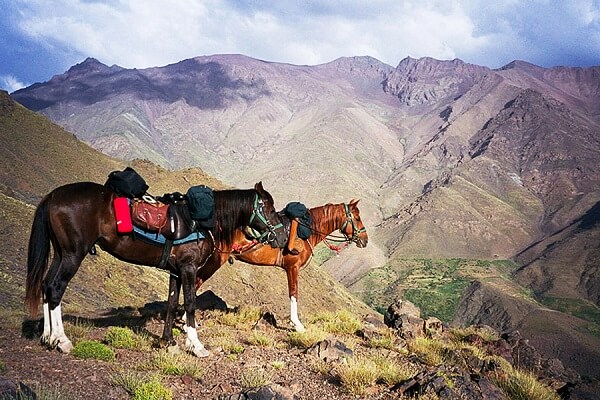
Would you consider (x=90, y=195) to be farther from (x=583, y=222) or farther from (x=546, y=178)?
(x=546, y=178)

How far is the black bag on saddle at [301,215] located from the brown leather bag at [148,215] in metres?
3.52

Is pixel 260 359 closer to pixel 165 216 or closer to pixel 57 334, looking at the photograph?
pixel 165 216

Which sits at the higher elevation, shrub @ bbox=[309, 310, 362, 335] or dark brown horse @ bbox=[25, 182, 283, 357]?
dark brown horse @ bbox=[25, 182, 283, 357]

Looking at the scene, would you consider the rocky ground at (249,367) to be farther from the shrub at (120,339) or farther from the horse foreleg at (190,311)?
the horse foreleg at (190,311)

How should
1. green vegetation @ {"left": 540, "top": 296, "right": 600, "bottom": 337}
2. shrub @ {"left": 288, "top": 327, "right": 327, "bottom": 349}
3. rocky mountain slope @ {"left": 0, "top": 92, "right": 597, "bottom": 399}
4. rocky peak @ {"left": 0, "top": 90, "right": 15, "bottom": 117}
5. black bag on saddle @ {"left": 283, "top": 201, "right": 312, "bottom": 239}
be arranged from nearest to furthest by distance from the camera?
rocky mountain slope @ {"left": 0, "top": 92, "right": 597, "bottom": 399}
shrub @ {"left": 288, "top": 327, "right": 327, "bottom": 349}
black bag on saddle @ {"left": 283, "top": 201, "right": 312, "bottom": 239}
rocky peak @ {"left": 0, "top": 90, "right": 15, "bottom": 117}
green vegetation @ {"left": 540, "top": 296, "right": 600, "bottom": 337}

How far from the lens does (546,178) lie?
7480 inches

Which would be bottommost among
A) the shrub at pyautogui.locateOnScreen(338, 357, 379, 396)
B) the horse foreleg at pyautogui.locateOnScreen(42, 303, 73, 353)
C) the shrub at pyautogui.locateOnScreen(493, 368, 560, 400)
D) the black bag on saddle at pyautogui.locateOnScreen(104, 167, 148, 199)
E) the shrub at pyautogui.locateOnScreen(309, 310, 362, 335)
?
the shrub at pyautogui.locateOnScreen(493, 368, 560, 400)

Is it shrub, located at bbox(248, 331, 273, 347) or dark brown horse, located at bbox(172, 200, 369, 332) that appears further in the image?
dark brown horse, located at bbox(172, 200, 369, 332)

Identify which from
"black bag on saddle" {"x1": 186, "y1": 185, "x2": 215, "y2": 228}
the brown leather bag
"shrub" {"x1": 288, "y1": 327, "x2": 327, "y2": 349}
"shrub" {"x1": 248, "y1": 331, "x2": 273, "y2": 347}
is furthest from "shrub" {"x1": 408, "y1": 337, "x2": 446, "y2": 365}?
the brown leather bag

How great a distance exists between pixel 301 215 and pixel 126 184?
4.37 metres

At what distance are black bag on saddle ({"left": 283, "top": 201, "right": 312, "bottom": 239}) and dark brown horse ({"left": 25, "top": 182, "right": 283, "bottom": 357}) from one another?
2.99 m

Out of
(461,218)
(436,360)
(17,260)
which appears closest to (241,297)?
(17,260)

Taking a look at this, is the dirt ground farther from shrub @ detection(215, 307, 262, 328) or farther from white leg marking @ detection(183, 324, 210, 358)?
shrub @ detection(215, 307, 262, 328)

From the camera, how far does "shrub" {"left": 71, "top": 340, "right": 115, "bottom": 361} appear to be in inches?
243
